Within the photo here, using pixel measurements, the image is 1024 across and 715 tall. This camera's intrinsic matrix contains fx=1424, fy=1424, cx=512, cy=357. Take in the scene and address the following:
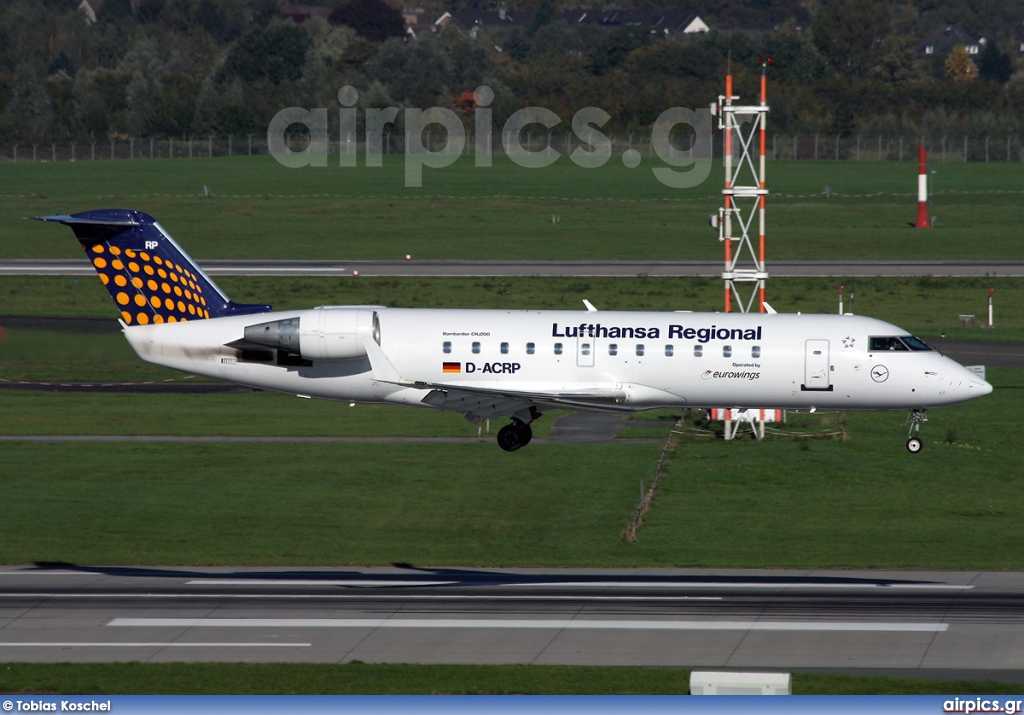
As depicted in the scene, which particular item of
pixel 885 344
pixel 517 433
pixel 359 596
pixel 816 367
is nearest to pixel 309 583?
pixel 359 596

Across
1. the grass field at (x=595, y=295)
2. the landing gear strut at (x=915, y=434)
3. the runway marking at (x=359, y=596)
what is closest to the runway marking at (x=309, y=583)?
the runway marking at (x=359, y=596)

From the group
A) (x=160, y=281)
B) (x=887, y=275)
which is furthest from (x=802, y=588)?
(x=887, y=275)

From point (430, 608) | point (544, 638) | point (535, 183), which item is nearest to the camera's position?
point (544, 638)

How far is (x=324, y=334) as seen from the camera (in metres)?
46.4

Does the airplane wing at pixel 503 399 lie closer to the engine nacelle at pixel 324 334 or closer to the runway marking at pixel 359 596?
the engine nacelle at pixel 324 334

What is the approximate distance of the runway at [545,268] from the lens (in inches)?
4397

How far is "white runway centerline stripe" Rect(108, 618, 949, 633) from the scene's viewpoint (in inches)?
1694

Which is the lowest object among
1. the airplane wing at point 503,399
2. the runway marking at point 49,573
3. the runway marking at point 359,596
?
the runway marking at point 49,573

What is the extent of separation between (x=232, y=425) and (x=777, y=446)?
2747cm

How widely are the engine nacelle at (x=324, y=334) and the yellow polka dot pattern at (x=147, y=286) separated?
3.69 m

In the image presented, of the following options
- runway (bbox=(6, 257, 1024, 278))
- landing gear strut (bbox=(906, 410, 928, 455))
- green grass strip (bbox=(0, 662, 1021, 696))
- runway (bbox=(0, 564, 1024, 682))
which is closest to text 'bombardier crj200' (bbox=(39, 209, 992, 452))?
landing gear strut (bbox=(906, 410, 928, 455))

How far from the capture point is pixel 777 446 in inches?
2665

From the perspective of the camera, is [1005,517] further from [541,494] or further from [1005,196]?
[1005,196]

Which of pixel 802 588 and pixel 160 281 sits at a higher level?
pixel 160 281
